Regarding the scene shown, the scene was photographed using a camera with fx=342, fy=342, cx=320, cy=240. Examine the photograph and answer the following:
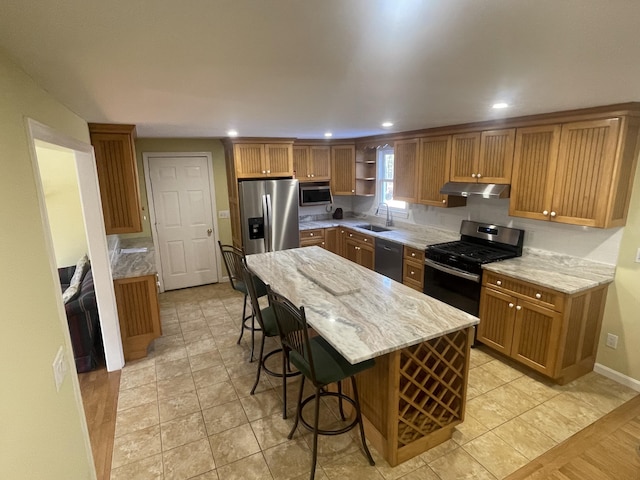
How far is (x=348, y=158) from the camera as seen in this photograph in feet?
18.4

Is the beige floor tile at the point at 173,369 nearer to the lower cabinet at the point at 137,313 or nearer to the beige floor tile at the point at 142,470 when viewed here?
the lower cabinet at the point at 137,313

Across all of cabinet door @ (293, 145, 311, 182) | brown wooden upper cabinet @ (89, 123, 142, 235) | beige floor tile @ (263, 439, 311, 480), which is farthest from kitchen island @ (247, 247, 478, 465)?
cabinet door @ (293, 145, 311, 182)

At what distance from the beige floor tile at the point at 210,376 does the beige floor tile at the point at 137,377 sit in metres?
0.40

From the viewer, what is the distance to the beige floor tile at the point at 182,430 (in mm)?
2373

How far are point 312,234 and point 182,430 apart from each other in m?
3.36

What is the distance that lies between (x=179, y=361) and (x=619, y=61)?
3807 millimetres

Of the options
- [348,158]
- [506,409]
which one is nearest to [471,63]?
[506,409]

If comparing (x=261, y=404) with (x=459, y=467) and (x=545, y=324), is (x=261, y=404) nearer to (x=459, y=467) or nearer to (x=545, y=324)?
(x=459, y=467)

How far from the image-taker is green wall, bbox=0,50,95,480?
105cm

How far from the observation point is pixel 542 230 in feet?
11.1

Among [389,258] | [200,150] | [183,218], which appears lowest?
[389,258]

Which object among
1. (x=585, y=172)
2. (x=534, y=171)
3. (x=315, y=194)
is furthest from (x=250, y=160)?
(x=585, y=172)

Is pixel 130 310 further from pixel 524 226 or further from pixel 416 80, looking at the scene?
pixel 524 226

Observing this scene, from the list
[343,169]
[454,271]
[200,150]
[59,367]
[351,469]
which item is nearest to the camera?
[59,367]
